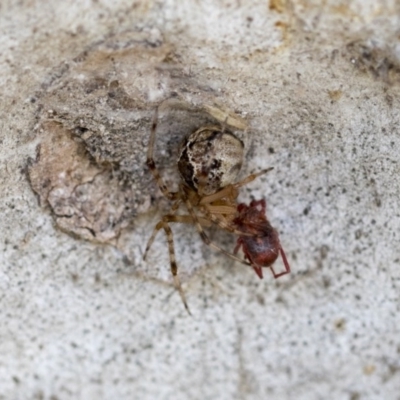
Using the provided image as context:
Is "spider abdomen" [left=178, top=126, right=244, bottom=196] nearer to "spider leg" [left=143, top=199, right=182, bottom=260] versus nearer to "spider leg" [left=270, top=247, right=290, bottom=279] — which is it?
"spider leg" [left=143, top=199, right=182, bottom=260]

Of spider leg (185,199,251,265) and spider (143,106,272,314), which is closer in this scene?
spider (143,106,272,314)

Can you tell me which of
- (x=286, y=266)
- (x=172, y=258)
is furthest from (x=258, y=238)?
(x=172, y=258)

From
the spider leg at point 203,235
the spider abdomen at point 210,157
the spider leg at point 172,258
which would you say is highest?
the spider abdomen at point 210,157

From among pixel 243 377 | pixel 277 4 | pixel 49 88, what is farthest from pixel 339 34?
pixel 243 377

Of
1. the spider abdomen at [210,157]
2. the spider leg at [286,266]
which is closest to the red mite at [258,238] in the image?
the spider leg at [286,266]

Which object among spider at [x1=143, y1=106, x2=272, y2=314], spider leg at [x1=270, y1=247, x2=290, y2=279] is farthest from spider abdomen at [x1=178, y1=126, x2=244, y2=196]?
spider leg at [x1=270, y1=247, x2=290, y2=279]

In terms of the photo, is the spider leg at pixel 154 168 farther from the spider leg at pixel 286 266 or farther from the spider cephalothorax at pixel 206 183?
the spider leg at pixel 286 266

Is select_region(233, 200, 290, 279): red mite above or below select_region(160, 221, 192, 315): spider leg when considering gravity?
above

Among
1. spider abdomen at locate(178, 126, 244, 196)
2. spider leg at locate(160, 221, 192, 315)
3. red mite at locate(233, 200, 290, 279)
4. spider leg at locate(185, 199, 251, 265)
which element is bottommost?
spider leg at locate(160, 221, 192, 315)
